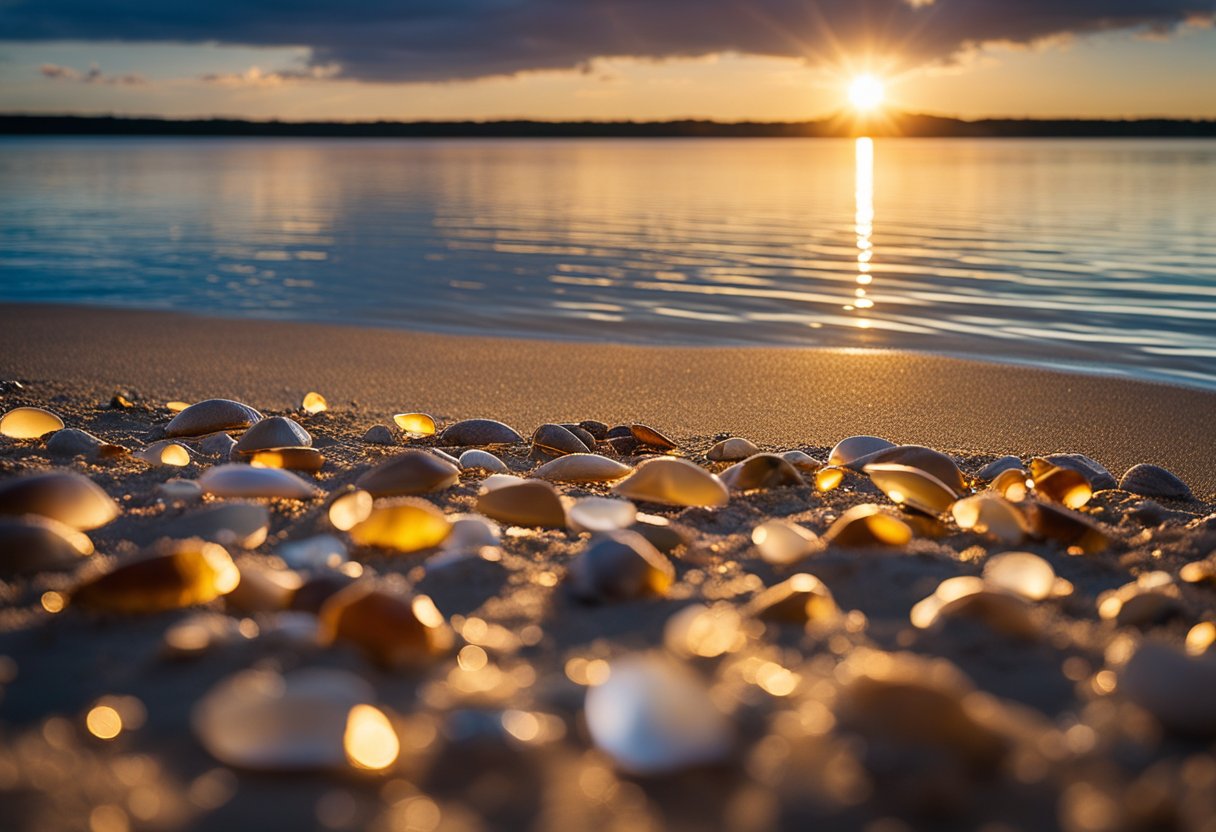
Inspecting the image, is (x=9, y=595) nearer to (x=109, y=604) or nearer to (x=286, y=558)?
(x=109, y=604)

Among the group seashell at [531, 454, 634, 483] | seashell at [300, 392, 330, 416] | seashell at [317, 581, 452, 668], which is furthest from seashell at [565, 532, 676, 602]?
seashell at [300, 392, 330, 416]

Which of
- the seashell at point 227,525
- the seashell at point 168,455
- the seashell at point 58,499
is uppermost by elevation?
the seashell at point 58,499

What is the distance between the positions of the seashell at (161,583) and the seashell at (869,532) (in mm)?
969

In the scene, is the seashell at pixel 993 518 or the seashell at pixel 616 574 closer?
the seashell at pixel 616 574

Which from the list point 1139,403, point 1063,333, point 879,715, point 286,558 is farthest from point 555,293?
point 879,715

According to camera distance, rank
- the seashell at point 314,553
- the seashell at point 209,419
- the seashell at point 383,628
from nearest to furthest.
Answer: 1. the seashell at point 383,628
2. the seashell at point 314,553
3. the seashell at point 209,419

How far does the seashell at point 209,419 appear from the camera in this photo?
8.79ft

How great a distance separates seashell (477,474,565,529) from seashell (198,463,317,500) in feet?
1.22

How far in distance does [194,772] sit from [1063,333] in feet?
17.1

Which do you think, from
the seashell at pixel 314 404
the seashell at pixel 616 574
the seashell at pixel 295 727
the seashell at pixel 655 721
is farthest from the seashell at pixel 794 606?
the seashell at pixel 314 404

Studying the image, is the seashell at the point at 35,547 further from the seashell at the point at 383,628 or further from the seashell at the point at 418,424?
the seashell at the point at 418,424

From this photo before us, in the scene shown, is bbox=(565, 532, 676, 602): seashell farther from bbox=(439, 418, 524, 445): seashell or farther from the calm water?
the calm water

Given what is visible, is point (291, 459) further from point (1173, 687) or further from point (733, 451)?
point (1173, 687)

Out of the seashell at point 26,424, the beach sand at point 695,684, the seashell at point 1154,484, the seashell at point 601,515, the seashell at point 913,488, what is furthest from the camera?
the seashell at point 26,424
